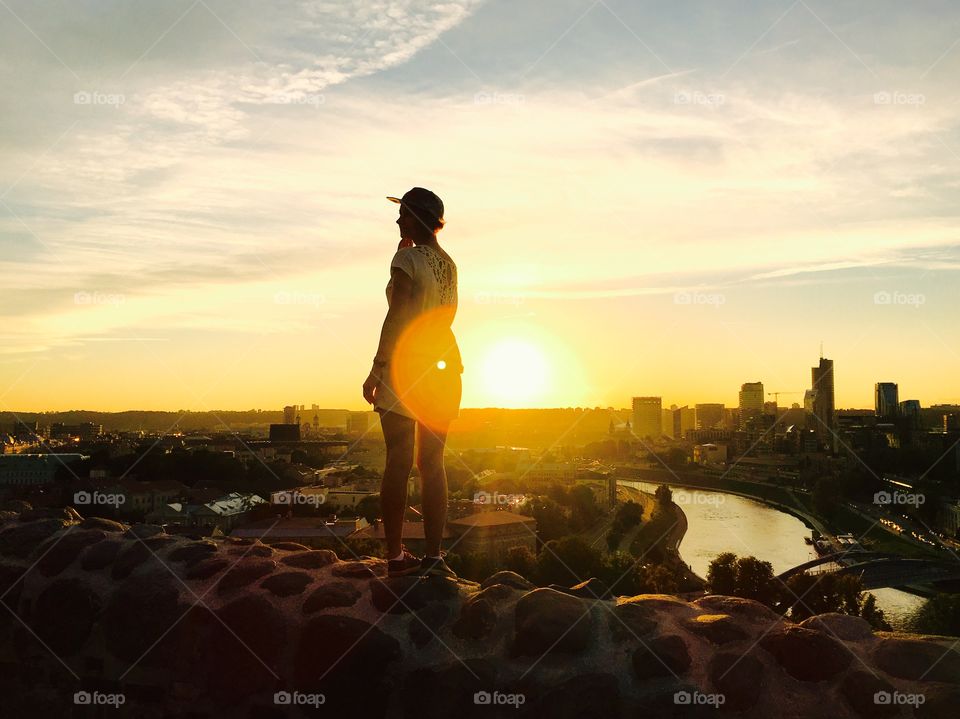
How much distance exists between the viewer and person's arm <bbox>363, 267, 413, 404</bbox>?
3.74m

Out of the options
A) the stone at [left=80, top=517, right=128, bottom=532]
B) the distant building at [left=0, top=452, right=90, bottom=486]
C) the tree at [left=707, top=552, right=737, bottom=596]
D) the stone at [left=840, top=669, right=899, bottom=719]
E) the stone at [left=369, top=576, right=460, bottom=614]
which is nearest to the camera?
the stone at [left=840, top=669, right=899, bottom=719]

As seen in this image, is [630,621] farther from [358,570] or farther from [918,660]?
[358,570]

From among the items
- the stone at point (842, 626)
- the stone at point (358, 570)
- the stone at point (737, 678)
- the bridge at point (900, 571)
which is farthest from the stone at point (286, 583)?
the bridge at point (900, 571)

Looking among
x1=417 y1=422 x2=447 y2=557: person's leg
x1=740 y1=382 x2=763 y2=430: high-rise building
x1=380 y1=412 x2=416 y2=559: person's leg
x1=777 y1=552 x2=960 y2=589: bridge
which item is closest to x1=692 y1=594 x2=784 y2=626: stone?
x1=417 y1=422 x2=447 y2=557: person's leg

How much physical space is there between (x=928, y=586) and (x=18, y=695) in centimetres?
4429

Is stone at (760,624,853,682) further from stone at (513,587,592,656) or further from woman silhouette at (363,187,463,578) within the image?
woman silhouette at (363,187,463,578)

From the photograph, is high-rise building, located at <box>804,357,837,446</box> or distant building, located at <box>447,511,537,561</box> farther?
high-rise building, located at <box>804,357,837,446</box>

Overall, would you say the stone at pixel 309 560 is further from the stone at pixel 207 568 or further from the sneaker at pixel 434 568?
the sneaker at pixel 434 568

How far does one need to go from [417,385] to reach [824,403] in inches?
4792

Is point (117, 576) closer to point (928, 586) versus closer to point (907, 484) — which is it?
point (928, 586)

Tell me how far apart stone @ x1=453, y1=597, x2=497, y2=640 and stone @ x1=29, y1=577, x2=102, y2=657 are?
5.17 ft

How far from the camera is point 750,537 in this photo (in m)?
54.7

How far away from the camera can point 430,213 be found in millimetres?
4016

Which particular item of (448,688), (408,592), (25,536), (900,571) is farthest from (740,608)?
(900,571)
